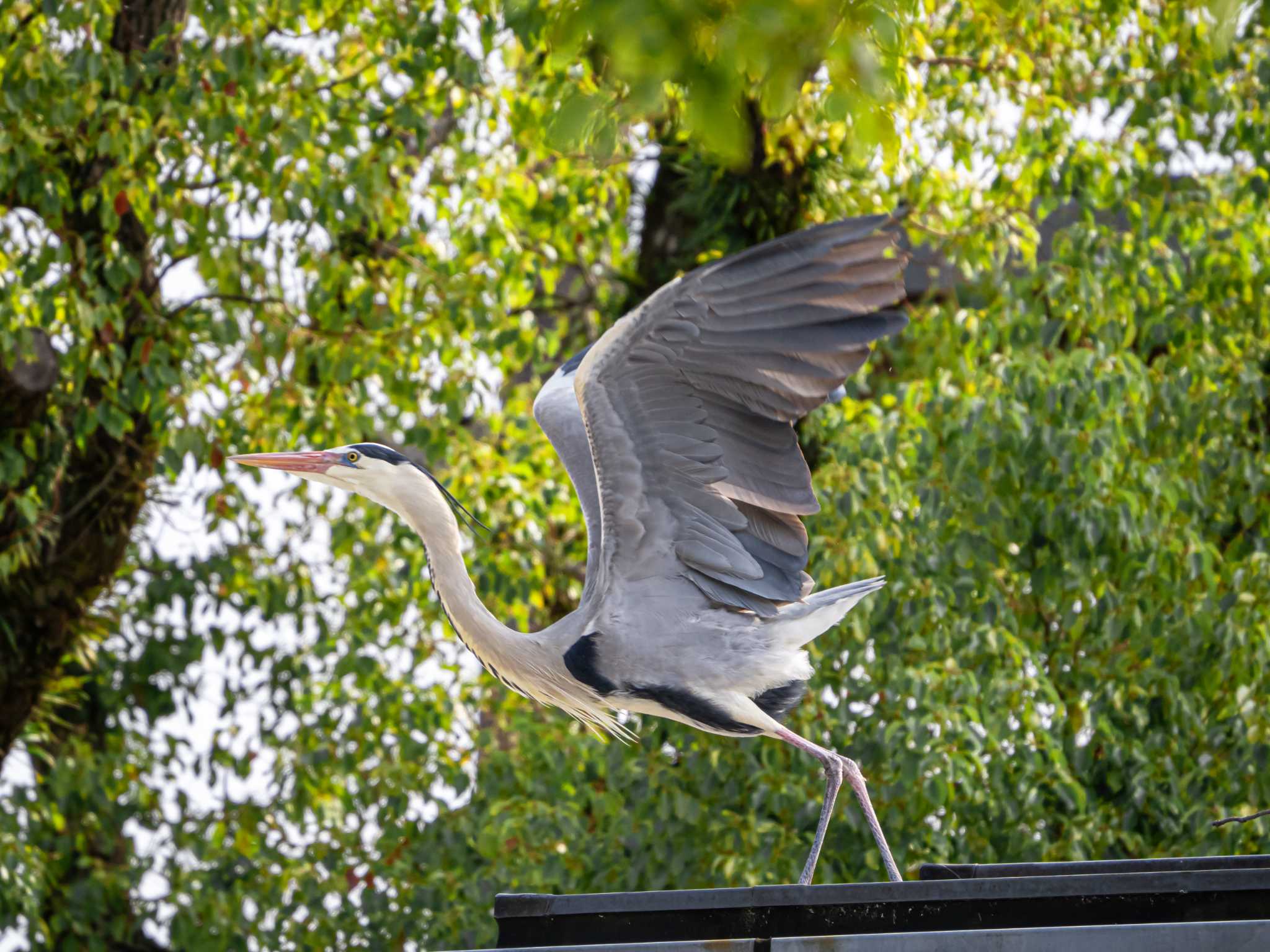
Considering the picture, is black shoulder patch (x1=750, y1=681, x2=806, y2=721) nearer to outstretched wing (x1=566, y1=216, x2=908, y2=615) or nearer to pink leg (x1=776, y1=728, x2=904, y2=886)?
pink leg (x1=776, y1=728, x2=904, y2=886)

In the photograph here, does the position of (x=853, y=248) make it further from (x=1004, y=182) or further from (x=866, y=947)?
(x=1004, y=182)

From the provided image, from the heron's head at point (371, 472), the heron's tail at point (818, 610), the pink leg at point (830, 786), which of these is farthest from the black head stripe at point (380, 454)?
the pink leg at point (830, 786)

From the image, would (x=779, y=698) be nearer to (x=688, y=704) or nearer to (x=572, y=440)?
(x=688, y=704)

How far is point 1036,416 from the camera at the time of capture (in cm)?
637

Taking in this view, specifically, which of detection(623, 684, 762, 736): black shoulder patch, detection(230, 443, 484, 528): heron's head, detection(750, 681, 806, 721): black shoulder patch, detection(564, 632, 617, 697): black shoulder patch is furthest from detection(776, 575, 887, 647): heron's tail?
detection(230, 443, 484, 528): heron's head

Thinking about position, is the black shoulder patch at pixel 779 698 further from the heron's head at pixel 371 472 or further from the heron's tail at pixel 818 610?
the heron's head at pixel 371 472

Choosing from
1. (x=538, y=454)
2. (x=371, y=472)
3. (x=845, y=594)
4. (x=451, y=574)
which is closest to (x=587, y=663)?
(x=451, y=574)

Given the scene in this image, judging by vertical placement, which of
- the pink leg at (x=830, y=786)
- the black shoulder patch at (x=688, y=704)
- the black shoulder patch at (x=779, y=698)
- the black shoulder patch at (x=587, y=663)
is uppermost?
the black shoulder patch at (x=587, y=663)

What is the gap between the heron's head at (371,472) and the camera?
13.2 ft

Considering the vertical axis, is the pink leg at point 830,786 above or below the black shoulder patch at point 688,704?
below

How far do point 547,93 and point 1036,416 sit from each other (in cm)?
246

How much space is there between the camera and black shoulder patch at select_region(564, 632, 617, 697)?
379 cm

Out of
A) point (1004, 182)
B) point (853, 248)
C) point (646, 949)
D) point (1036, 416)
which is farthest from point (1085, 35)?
point (646, 949)

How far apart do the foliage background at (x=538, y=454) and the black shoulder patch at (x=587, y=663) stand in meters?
2.30
